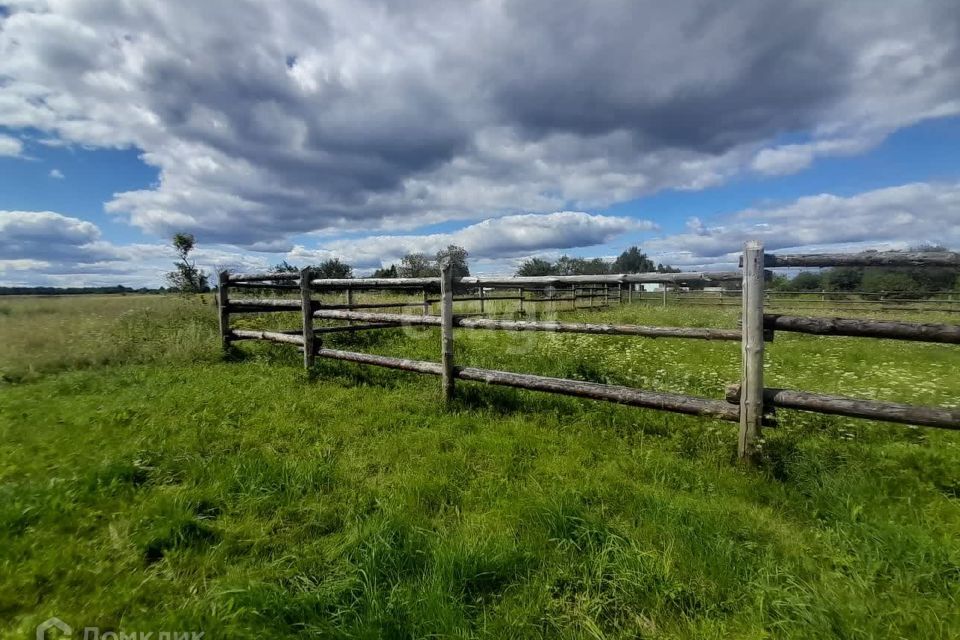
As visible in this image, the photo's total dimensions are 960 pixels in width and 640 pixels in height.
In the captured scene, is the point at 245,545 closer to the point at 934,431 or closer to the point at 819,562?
the point at 819,562

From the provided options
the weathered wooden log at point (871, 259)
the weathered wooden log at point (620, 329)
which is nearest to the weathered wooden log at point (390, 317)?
the weathered wooden log at point (620, 329)

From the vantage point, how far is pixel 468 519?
2.43 meters

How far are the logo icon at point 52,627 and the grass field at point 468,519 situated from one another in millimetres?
37

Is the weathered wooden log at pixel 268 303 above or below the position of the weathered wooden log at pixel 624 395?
above

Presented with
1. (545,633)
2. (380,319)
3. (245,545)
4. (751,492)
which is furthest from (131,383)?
(751,492)

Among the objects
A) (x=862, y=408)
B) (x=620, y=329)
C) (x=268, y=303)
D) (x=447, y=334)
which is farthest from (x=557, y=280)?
(x=268, y=303)

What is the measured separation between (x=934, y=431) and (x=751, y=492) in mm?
2645

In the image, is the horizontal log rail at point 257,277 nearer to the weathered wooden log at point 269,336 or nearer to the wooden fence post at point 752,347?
the weathered wooden log at point 269,336

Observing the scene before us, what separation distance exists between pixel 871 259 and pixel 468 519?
350cm

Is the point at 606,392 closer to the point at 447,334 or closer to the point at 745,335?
the point at 745,335

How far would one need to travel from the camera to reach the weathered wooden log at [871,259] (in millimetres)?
2814

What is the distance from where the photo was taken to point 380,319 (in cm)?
559

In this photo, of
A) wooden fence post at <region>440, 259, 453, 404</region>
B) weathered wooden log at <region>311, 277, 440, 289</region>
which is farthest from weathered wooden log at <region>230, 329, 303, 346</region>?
wooden fence post at <region>440, 259, 453, 404</region>

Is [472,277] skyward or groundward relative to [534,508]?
skyward
